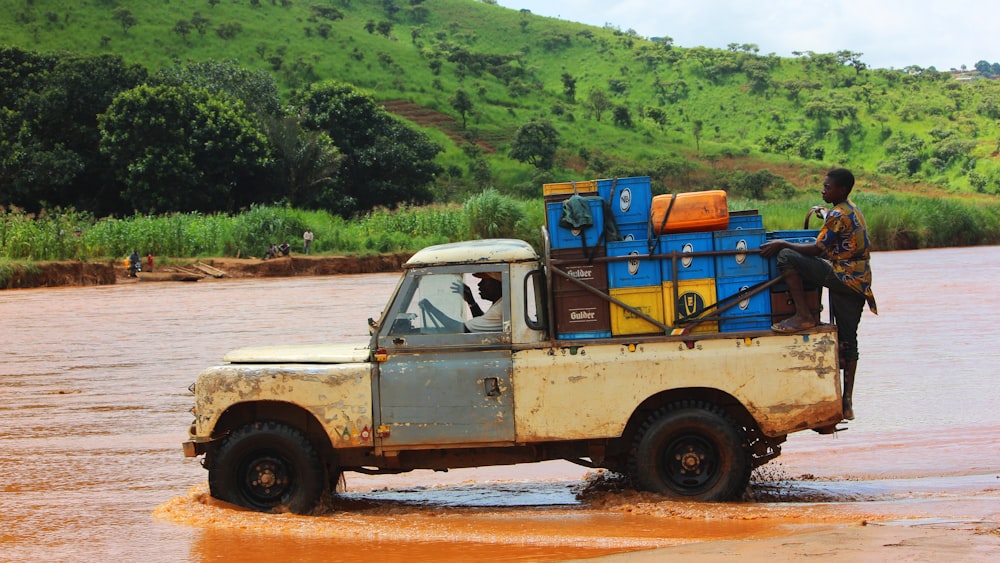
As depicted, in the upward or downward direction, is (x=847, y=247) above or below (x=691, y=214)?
below

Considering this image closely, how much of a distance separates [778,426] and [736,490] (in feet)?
1.80

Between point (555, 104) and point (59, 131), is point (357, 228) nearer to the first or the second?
point (59, 131)

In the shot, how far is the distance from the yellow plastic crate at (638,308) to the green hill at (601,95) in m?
59.3

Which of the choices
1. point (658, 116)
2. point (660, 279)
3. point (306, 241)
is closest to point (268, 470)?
point (660, 279)

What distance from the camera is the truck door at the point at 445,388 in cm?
722

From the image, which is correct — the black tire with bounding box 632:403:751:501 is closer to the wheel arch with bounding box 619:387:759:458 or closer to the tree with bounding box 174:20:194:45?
the wheel arch with bounding box 619:387:759:458

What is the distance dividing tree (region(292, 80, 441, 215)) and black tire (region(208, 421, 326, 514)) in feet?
169

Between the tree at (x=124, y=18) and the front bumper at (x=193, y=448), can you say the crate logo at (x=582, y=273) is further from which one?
the tree at (x=124, y=18)

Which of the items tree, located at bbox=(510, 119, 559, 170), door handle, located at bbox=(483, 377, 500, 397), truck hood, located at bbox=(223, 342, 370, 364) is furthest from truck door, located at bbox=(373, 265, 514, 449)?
tree, located at bbox=(510, 119, 559, 170)

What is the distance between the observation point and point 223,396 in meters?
7.38

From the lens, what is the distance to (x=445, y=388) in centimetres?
725

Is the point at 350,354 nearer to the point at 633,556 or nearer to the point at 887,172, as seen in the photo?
the point at 633,556

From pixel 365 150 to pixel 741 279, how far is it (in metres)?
53.4

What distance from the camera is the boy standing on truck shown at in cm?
720
